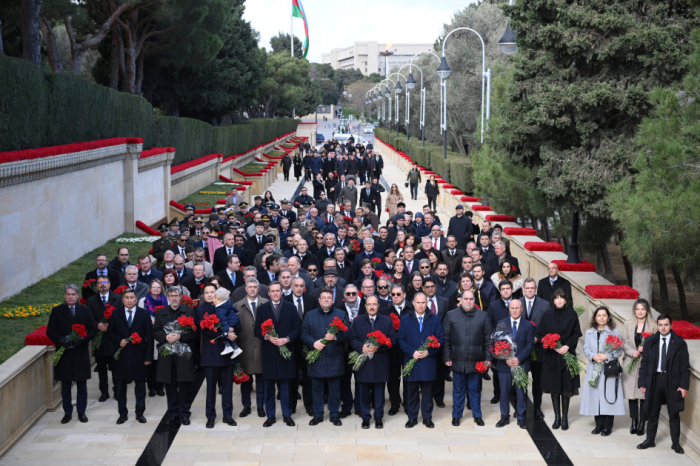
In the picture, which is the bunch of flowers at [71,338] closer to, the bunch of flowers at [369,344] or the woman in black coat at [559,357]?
the bunch of flowers at [369,344]

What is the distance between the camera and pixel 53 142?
58.4 ft

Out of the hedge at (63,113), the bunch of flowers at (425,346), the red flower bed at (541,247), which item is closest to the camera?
the bunch of flowers at (425,346)

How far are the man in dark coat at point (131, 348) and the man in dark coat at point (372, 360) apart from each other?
2467mm

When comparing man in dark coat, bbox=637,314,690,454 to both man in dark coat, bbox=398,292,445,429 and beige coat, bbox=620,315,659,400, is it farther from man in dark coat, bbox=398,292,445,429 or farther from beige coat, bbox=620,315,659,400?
man in dark coat, bbox=398,292,445,429

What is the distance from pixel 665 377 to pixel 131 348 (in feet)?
19.8

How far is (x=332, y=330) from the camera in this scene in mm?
9117

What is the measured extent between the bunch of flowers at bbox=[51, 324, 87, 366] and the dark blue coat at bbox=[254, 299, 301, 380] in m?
2.01

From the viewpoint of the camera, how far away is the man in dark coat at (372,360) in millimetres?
9320

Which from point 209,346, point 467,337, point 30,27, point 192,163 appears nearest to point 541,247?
point 467,337

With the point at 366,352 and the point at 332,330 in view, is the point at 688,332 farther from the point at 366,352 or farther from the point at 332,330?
the point at 332,330

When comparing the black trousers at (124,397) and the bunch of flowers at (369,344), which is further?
the black trousers at (124,397)

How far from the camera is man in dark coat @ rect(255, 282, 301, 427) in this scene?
9.40 meters

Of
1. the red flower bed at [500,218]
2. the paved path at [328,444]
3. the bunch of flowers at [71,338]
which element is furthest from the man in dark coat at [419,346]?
the red flower bed at [500,218]

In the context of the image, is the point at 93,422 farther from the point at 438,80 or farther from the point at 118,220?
the point at 438,80
